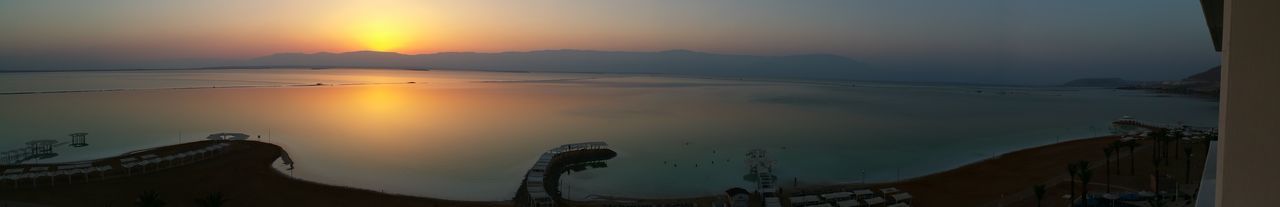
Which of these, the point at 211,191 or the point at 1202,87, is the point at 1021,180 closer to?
the point at 211,191

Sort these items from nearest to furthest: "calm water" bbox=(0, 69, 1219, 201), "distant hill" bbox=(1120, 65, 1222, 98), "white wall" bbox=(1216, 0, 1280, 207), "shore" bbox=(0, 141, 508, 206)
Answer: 1. "white wall" bbox=(1216, 0, 1280, 207)
2. "shore" bbox=(0, 141, 508, 206)
3. "calm water" bbox=(0, 69, 1219, 201)
4. "distant hill" bbox=(1120, 65, 1222, 98)

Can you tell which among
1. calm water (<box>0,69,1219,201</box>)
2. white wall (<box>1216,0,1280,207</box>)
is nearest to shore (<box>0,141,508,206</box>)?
calm water (<box>0,69,1219,201</box>)

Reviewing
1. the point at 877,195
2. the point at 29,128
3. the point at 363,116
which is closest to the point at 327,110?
the point at 363,116

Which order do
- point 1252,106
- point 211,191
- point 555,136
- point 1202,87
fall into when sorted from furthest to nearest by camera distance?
point 1202,87 < point 555,136 < point 211,191 < point 1252,106

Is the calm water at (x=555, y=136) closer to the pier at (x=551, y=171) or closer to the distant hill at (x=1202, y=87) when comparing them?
the pier at (x=551, y=171)

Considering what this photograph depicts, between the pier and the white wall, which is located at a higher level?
the white wall

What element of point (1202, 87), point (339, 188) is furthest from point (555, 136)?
point (1202, 87)

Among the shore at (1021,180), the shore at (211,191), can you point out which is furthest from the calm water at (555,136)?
the shore at (1021,180)

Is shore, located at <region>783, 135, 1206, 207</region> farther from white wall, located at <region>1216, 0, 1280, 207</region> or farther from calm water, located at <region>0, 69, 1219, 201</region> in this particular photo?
white wall, located at <region>1216, 0, 1280, 207</region>
